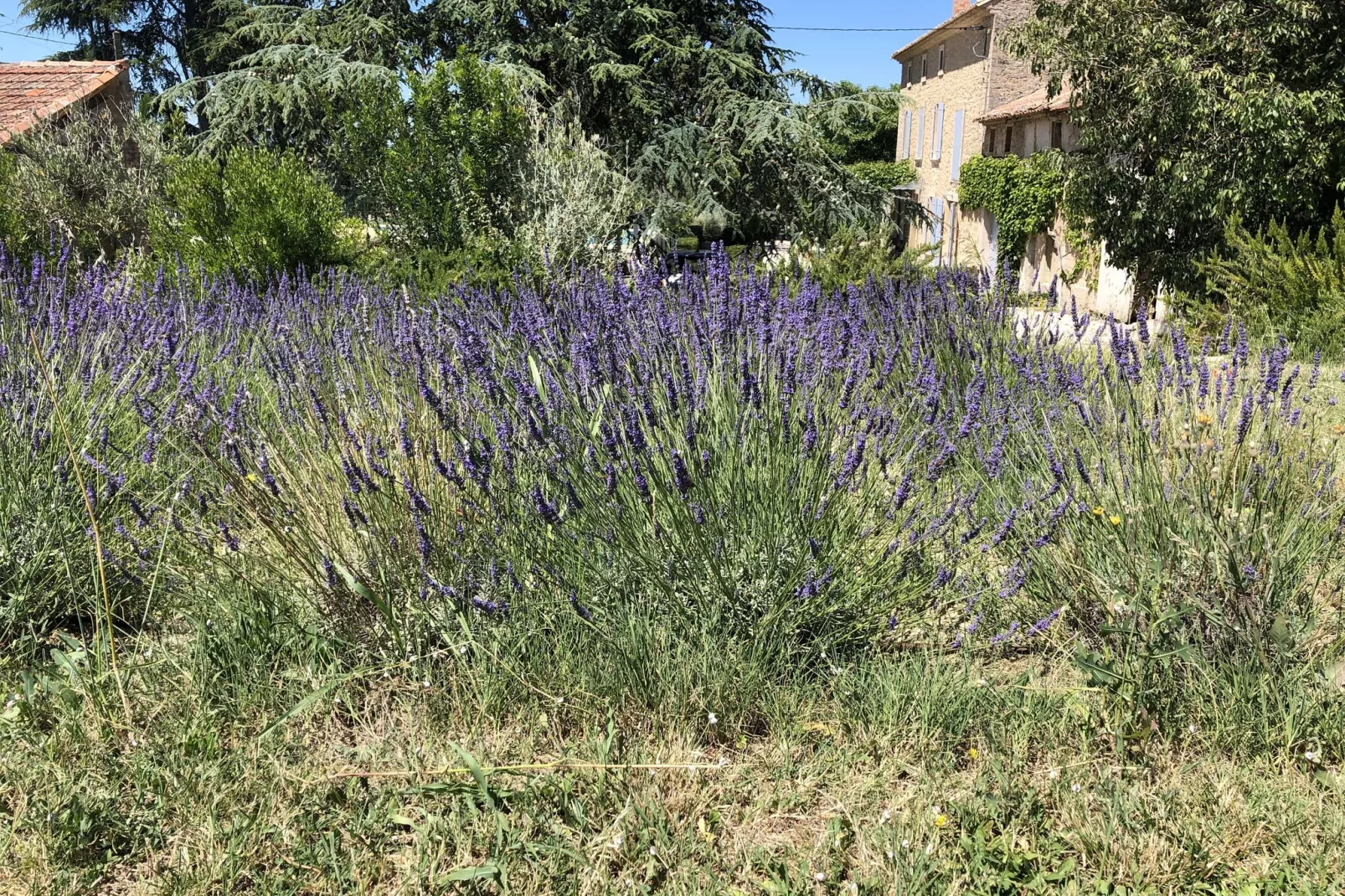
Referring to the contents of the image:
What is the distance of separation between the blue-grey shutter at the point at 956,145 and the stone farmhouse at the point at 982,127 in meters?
0.03

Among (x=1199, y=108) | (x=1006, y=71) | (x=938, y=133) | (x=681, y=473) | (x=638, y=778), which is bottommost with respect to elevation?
(x=638, y=778)

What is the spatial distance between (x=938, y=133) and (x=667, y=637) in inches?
1289

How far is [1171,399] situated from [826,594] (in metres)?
1.64

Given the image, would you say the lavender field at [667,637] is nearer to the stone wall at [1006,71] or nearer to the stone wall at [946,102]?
the stone wall at [946,102]

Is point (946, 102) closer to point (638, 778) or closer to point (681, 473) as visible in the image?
point (681, 473)

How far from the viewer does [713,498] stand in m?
2.76

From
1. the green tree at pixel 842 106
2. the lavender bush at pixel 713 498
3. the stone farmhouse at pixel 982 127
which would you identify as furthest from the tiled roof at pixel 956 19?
the lavender bush at pixel 713 498

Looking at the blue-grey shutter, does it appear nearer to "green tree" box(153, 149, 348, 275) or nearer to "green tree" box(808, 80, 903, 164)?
"green tree" box(808, 80, 903, 164)

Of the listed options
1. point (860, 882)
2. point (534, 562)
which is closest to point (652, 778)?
point (860, 882)

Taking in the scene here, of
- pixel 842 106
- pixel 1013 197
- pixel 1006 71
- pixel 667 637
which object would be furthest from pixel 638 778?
pixel 1006 71

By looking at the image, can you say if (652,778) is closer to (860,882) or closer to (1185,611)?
(860,882)

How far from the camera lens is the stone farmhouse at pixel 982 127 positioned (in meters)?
21.5

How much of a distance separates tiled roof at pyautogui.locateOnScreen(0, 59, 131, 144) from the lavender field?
52.2 feet

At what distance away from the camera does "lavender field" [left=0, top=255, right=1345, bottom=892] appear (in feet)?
7.03
